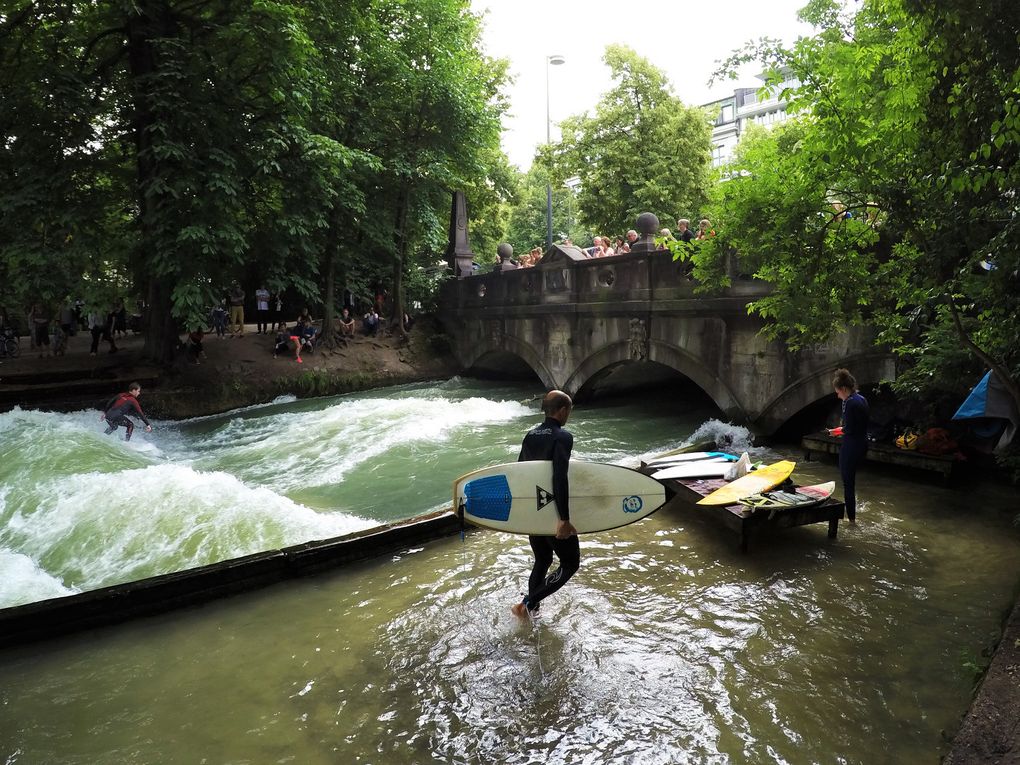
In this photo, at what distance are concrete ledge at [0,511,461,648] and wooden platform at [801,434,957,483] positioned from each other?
251 inches

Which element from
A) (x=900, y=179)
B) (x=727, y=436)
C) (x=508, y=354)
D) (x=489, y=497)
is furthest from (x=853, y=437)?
(x=508, y=354)

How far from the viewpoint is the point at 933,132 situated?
450 centimetres

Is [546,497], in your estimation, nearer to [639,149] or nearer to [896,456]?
[896,456]

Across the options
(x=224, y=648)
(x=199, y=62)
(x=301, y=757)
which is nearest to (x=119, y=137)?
(x=199, y=62)

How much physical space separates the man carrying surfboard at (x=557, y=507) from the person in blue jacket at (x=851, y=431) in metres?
3.71

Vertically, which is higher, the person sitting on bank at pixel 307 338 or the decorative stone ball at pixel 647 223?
the decorative stone ball at pixel 647 223

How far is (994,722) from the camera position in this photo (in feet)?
10.4

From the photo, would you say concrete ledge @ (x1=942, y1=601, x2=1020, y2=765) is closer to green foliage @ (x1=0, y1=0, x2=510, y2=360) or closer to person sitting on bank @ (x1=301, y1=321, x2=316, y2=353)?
green foliage @ (x1=0, y1=0, x2=510, y2=360)

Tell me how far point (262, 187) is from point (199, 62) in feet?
10.1

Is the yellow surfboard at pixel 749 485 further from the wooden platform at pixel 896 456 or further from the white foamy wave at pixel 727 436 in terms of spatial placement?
the white foamy wave at pixel 727 436

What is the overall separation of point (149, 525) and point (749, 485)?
22.6ft

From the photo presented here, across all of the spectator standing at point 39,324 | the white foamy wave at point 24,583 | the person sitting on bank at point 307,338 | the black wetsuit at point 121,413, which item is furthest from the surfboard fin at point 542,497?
the spectator standing at point 39,324

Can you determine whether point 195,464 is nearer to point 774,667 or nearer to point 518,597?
point 518,597

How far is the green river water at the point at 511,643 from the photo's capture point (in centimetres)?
355
